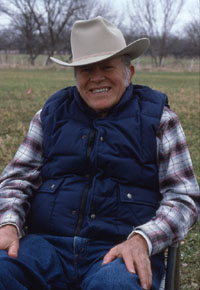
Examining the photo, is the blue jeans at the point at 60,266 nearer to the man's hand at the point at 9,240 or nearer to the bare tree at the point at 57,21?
the man's hand at the point at 9,240

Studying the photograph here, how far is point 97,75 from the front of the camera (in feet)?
7.31

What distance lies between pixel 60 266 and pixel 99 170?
49 cm

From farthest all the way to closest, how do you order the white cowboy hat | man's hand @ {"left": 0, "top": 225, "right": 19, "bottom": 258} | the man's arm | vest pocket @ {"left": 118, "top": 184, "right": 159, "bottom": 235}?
1. the white cowboy hat
2. vest pocket @ {"left": 118, "top": 184, "right": 159, "bottom": 235}
3. man's hand @ {"left": 0, "top": 225, "right": 19, "bottom": 258}
4. the man's arm

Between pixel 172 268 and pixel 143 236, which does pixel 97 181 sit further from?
pixel 172 268

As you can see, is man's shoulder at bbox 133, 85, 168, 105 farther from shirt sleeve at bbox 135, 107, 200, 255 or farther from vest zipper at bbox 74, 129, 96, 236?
vest zipper at bbox 74, 129, 96, 236

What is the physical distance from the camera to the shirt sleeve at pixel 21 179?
209cm

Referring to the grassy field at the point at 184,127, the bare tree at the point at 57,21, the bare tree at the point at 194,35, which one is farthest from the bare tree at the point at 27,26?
the grassy field at the point at 184,127

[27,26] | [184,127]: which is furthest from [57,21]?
[184,127]

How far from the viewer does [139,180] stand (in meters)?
2.08

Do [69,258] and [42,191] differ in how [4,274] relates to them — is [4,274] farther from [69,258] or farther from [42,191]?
[42,191]

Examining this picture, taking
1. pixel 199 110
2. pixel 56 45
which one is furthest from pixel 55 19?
pixel 199 110

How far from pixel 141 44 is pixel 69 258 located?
45.6 inches

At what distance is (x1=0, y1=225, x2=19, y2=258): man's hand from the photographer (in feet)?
6.11

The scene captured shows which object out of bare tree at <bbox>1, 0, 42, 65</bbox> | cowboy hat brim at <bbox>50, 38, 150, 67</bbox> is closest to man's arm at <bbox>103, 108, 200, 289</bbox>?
cowboy hat brim at <bbox>50, 38, 150, 67</bbox>
